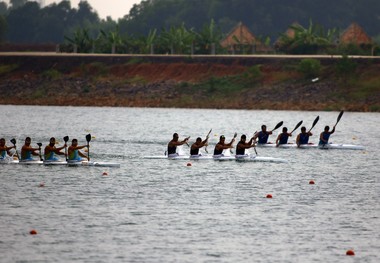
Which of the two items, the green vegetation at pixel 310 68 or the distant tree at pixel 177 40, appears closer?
the green vegetation at pixel 310 68

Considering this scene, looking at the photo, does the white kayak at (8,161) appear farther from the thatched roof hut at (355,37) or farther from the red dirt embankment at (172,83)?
the thatched roof hut at (355,37)

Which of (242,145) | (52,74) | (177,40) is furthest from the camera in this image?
(177,40)

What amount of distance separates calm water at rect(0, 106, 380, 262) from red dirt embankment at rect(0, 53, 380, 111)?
39382mm

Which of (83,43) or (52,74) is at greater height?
(83,43)

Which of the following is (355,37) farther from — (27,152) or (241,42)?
(27,152)

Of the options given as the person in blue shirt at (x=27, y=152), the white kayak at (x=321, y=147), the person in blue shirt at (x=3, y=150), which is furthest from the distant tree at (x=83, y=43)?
the person in blue shirt at (x=27, y=152)

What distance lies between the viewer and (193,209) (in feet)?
144

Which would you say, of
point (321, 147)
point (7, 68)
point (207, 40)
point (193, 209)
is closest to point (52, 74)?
point (7, 68)

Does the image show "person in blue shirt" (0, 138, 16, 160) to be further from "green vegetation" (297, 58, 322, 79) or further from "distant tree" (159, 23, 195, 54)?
"distant tree" (159, 23, 195, 54)

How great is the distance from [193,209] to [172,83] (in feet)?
248

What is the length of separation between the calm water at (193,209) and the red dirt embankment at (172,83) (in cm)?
3938

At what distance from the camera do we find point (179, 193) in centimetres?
4844

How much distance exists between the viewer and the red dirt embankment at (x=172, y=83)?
368 ft

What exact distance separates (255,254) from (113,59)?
303 feet
